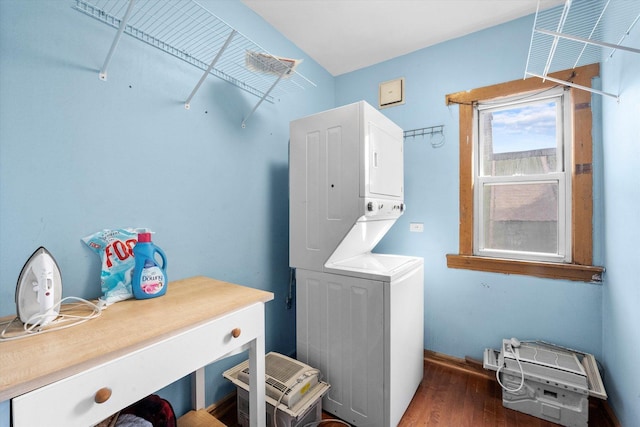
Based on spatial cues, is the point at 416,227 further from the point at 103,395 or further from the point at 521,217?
the point at 103,395

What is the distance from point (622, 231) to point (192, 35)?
2.58m

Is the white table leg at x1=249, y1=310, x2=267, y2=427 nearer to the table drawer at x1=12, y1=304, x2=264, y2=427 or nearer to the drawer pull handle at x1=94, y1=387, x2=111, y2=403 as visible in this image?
the table drawer at x1=12, y1=304, x2=264, y2=427

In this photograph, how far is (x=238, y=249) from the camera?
6.03 feet

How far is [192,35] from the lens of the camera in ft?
5.04

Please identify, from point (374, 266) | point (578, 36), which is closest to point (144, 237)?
point (374, 266)

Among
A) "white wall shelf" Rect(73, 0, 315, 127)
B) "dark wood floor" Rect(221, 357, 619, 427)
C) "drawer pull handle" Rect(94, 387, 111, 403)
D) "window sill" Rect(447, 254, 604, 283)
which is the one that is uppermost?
"white wall shelf" Rect(73, 0, 315, 127)

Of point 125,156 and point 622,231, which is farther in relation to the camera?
point 622,231

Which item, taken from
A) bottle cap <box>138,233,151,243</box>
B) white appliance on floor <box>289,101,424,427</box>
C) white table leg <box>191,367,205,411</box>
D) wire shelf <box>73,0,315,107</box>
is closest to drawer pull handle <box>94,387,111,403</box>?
bottle cap <box>138,233,151,243</box>

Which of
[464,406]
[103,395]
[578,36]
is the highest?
[578,36]

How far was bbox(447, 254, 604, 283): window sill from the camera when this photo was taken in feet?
5.98

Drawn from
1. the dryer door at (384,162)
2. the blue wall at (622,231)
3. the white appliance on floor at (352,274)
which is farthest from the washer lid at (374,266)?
the blue wall at (622,231)

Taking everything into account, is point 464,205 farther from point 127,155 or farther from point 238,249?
point 127,155

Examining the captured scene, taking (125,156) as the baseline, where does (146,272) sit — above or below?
below

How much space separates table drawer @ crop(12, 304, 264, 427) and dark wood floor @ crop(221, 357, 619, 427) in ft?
3.42
